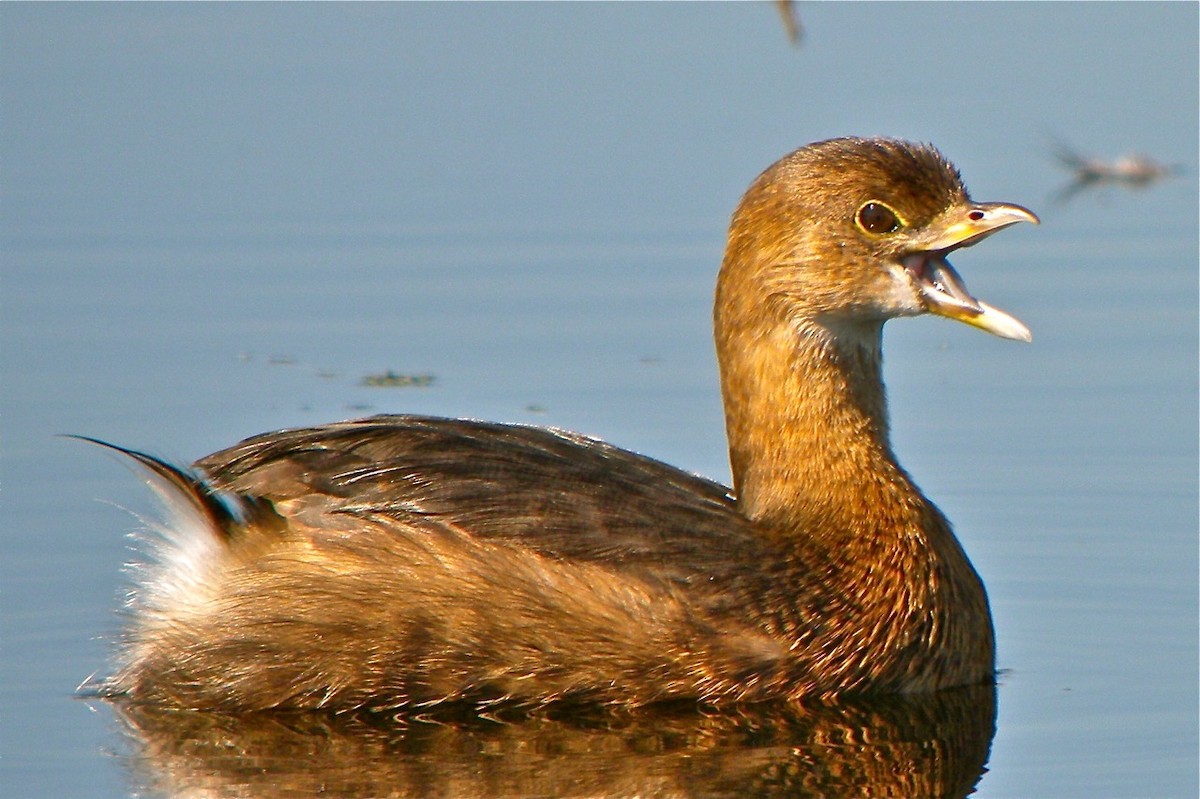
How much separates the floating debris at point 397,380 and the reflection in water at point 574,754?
10.1ft

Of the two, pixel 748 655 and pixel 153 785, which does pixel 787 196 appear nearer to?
pixel 748 655

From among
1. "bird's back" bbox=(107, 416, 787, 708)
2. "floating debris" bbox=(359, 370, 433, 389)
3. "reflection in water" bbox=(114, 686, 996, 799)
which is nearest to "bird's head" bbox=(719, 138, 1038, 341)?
"bird's back" bbox=(107, 416, 787, 708)

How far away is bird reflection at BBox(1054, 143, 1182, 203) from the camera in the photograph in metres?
13.3

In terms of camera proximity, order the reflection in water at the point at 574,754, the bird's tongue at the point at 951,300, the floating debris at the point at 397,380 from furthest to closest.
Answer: the floating debris at the point at 397,380, the bird's tongue at the point at 951,300, the reflection in water at the point at 574,754

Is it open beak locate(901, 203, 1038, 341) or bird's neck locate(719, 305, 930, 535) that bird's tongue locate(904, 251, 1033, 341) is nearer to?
open beak locate(901, 203, 1038, 341)

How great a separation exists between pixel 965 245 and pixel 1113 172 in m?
5.25

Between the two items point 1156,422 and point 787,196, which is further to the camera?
point 1156,422

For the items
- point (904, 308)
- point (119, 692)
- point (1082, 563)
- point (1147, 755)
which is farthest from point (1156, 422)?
point (119, 692)

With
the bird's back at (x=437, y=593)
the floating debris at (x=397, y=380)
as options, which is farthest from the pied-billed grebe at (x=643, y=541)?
the floating debris at (x=397, y=380)

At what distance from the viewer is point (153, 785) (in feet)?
23.6

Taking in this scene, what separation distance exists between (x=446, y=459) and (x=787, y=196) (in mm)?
1361

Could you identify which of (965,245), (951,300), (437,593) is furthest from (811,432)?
(437,593)

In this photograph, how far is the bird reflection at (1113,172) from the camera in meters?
13.3

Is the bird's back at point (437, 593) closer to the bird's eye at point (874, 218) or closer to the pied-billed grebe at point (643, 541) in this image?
the pied-billed grebe at point (643, 541)
